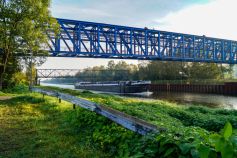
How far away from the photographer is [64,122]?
9.05 meters

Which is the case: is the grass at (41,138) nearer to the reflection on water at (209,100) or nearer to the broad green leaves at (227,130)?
the broad green leaves at (227,130)

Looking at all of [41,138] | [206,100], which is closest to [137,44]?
[206,100]

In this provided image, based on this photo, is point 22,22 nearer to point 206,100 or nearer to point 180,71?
point 206,100

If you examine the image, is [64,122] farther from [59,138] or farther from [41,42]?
[41,42]

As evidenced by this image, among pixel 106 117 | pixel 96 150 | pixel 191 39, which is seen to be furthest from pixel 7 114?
pixel 191 39

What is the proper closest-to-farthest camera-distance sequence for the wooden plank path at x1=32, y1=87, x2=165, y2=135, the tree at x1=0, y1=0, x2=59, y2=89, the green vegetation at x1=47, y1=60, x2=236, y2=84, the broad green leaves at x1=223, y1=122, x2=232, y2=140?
Answer: the broad green leaves at x1=223, y1=122, x2=232, y2=140 < the wooden plank path at x1=32, y1=87, x2=165, y2=135 < the tree at x1=0, y1=0, x2=59, y2=89 < the green vegetation at x1=47, y1=60, x2=236, y2=84

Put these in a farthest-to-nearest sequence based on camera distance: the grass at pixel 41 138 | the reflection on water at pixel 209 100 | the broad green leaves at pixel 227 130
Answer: the reflection on water at pixel 209 100, the grass at pixel 41 138, the broad green leaves at pixel 227 130

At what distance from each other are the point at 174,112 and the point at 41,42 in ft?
63.7

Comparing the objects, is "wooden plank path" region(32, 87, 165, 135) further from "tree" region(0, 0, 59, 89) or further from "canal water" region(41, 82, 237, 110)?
"canal water" region(41, 82, 237, 110)

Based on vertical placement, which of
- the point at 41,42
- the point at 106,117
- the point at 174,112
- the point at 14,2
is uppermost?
the point at 14,2

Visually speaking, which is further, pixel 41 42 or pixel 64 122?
pixel 41 42

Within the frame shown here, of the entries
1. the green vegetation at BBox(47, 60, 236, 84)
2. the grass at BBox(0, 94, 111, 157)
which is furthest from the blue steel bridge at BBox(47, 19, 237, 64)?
the grass at BBox(0, 94, 111, 157)

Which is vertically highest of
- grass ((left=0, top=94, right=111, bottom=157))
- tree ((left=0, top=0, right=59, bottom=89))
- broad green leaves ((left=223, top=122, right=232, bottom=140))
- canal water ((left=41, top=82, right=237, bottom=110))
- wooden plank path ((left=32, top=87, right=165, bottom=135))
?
tree ((left=0, top=0, right=59, bottom=89))

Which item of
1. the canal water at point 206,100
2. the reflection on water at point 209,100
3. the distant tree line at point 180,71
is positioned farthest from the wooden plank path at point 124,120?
the distant tree line at point 180,71
